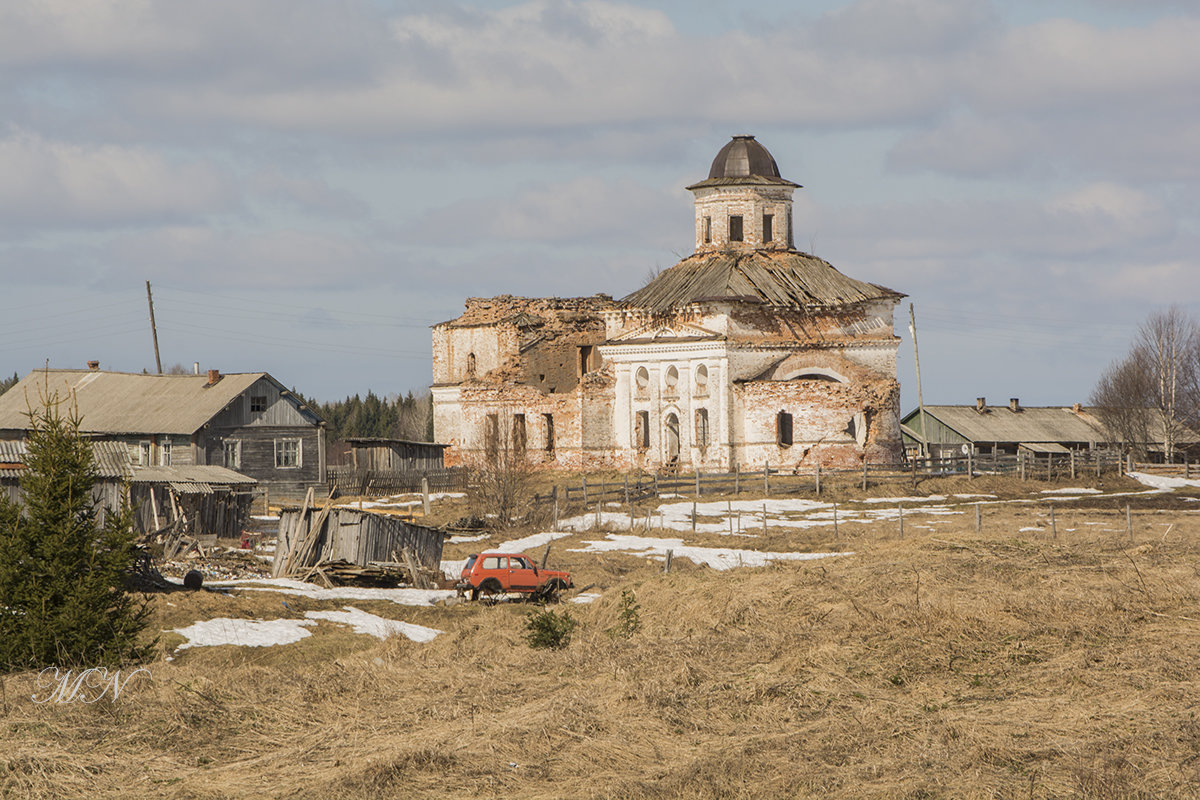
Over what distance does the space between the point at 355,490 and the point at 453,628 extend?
2785 centimetres

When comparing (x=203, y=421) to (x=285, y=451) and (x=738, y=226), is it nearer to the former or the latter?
(x=285, y=451)

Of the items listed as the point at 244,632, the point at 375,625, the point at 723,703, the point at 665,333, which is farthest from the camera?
the point at 665,333

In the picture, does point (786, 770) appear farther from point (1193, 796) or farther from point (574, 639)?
point (574, 639)

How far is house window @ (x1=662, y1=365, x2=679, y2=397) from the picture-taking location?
52.1 metres

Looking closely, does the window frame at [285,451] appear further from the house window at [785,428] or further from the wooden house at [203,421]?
the house window at [785,428]

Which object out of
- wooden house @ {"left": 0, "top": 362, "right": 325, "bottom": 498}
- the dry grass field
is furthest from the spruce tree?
wooden house @ {"left": 0, "top": 362, "right": 325, "bottom": 498}

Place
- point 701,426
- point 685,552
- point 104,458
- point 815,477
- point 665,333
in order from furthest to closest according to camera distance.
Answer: point 665,333
point 701,426
point 815,477
point 104,458
point 685,552

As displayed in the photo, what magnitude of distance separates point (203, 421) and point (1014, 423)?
128 ft

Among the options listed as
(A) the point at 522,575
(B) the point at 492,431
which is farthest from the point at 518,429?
(A) the point at 522,575

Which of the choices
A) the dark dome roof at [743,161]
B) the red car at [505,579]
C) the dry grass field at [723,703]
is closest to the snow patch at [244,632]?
the dry grass field at [723,703]

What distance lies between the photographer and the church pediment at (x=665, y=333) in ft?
168

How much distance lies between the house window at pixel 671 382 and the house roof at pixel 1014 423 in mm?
17498

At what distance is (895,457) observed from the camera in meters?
51.2

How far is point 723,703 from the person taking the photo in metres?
13.7
